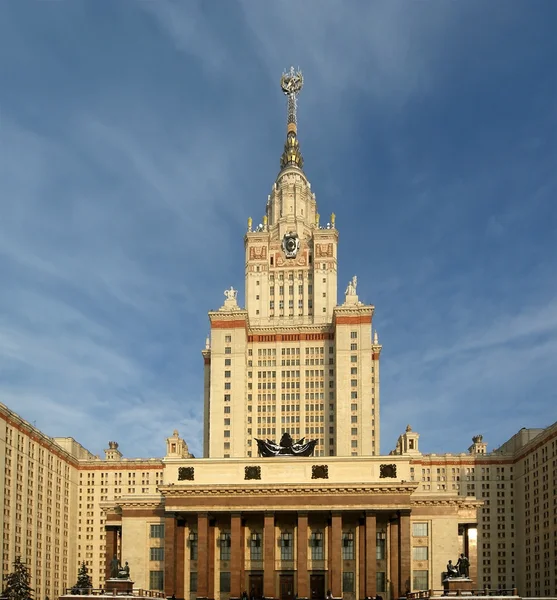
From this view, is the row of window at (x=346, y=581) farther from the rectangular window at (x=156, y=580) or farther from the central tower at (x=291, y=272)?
the central tower at (x=291, y=272)

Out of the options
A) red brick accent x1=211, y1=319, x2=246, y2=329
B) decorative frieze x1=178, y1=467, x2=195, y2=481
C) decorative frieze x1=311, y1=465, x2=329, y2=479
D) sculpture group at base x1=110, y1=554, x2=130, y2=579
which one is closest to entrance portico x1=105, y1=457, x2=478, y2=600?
decorative frieze x1=311, y1=465, x2=329, y2=479

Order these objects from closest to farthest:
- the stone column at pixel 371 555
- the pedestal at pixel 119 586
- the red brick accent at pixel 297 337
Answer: the pedestal at pixel 119 586
the stone column at pixel 371 555
the red brick accent at pixel 297 337

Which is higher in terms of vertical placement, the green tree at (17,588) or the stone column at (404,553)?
the stone column at (404,553)

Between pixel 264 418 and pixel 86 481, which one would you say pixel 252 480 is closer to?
pixel 264 418

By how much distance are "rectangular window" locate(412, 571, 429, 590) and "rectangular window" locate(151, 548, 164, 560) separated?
1297 inches

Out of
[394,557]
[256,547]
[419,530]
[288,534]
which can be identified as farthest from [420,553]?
[256,547]

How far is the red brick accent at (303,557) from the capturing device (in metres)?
107

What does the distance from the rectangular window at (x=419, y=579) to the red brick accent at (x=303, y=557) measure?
14.3 m

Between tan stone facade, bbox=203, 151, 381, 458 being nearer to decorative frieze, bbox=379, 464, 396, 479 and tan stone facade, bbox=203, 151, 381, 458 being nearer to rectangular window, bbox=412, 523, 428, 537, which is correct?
rectangular window, bbox=412, 523, 428, 537

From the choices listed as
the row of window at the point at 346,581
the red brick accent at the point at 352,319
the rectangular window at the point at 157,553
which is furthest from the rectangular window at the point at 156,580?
the red brick accent at the point at 352,319

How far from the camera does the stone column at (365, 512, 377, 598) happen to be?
347 ft

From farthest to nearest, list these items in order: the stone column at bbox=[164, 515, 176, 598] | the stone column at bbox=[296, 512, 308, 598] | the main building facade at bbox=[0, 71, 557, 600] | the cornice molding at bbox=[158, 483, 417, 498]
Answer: the main building facade at bbox=[0, 71, 557, 600] < the cornice molding at bbox=[158, 483, 417, 498] < the stone column at bbox=[164, 515, 176, 598] < the stone column at bbox=[296, 512, 308, 598]

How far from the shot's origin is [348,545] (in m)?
114

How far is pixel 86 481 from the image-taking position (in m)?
192
